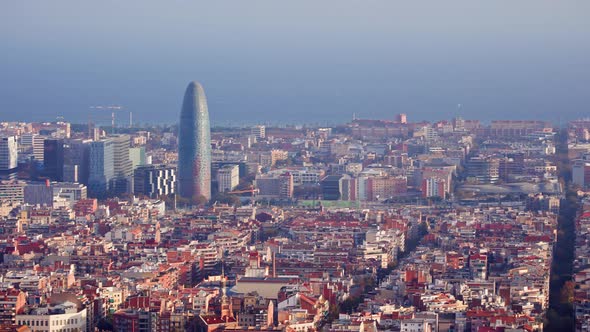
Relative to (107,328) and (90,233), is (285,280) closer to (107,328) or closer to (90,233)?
(107,328)

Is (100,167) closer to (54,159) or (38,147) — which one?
(54,159)

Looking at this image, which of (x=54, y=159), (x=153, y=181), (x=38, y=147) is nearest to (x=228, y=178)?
(x=153, y=181)

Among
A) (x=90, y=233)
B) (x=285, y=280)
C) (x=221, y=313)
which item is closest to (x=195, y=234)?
(x=90, y=233)

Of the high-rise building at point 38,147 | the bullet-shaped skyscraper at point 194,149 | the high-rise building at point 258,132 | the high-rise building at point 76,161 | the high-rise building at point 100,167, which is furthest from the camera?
the high-rise building at point 258,132

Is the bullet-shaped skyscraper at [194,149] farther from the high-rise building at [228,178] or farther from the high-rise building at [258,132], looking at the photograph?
the high-rise building at [258,132]

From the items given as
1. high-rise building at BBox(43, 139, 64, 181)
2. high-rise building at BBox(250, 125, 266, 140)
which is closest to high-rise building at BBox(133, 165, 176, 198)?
high-rise building at BBox(43, 139, 64, 181)

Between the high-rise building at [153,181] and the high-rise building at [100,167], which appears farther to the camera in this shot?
the high-rise building at [100,167]

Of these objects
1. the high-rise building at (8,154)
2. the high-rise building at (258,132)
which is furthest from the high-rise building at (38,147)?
the high-rise building at (258,132)
